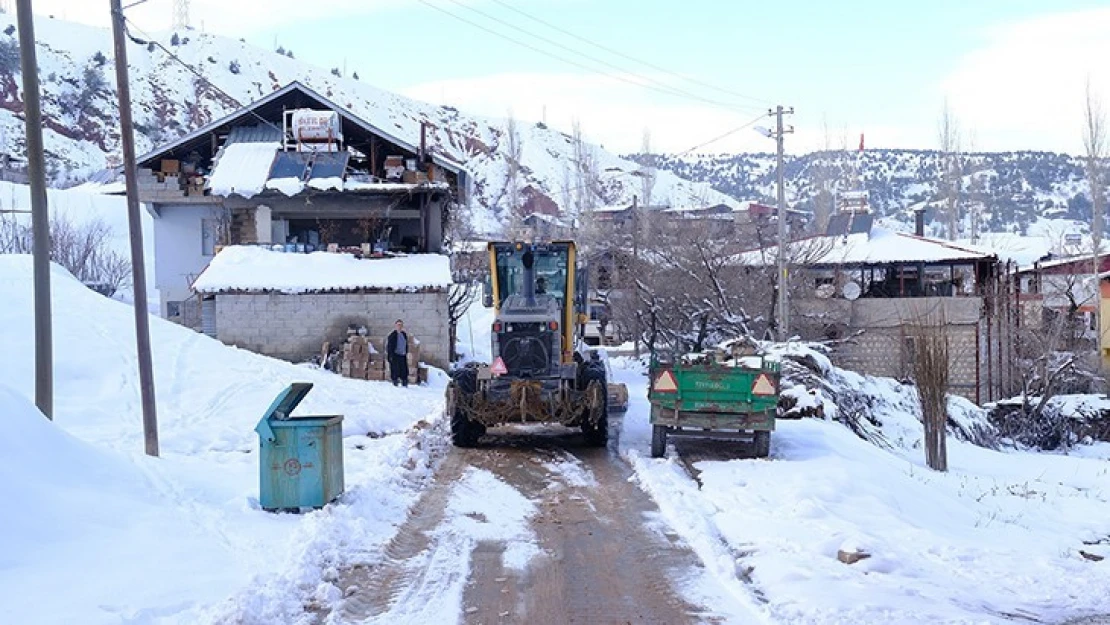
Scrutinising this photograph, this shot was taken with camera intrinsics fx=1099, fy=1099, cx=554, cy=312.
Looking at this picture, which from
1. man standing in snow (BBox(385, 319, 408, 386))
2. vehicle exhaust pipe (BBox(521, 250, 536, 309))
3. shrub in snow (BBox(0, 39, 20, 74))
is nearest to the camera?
vehicle exhaust pipe (BBox(521, 250, 536, 309))

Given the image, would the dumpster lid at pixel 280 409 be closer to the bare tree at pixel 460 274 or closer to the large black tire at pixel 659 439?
the large black tire at pixel 659 439

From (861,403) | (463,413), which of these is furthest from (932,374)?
(463,413)

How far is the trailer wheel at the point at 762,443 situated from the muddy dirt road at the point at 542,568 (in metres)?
2.39

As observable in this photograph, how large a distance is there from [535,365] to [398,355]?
8.75 meters

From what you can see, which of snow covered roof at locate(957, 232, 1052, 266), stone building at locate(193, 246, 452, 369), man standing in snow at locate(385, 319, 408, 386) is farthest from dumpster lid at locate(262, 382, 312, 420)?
snow covered roof at locate(957, 232, 1052, 266)

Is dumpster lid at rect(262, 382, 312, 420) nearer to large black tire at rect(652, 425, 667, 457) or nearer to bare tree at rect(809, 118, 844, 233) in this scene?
large black tire at rect(652, 425, 667, 457)

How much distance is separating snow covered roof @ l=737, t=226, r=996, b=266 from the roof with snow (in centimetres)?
1166

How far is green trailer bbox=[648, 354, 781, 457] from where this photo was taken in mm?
14781

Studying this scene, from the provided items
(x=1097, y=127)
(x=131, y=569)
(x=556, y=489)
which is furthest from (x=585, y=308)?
(x=1097, y=127)

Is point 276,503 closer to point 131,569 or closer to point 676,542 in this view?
point 131,569

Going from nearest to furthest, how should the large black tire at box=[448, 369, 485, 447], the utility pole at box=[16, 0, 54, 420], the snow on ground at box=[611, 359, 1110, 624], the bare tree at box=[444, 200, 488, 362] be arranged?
the snow on ground at box=[611, 359, 1110, 624] < the utility pole at box=[16, 0, 54, 420] < the large black tire at box=[448, 369, 485, 447] < the bare tree at box=[444, 200, 488, 362]

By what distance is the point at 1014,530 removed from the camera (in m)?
12.1

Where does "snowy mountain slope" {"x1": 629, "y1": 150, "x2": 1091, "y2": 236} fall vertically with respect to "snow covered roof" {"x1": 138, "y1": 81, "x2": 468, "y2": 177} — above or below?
above

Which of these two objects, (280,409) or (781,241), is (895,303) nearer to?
(781,241)
